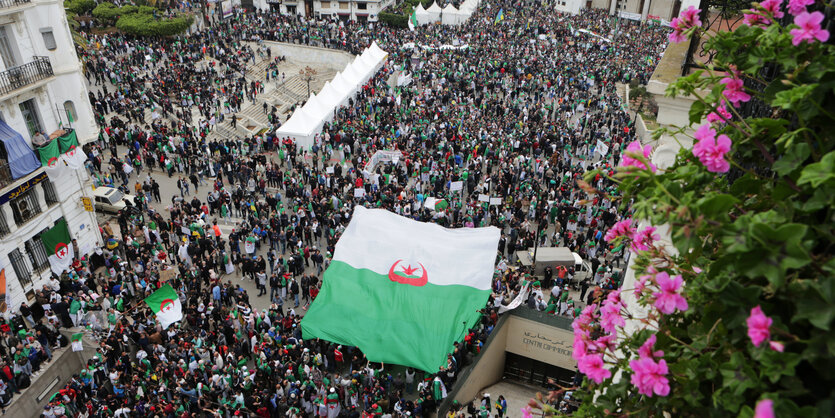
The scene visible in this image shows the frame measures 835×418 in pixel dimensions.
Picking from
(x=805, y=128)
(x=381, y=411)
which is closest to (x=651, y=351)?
(x=805, y=128)

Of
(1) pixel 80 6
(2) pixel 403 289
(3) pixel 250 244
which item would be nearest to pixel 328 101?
(3) pixel 250 244

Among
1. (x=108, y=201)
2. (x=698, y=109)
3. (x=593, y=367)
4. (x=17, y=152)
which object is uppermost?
(x=698, y=109)

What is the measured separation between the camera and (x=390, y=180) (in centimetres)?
2942

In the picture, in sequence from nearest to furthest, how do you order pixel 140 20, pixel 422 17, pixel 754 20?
pixel 754 20, pixel 140 20, pixel 422 17

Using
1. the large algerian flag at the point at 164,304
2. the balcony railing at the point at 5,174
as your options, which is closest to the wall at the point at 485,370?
the large algerian flag at the point at 164,304

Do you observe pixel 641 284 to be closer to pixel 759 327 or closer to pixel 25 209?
pixel 759 327

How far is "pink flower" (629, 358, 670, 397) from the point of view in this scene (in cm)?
427

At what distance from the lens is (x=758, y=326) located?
366 cm

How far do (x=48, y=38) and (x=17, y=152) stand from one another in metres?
4.54

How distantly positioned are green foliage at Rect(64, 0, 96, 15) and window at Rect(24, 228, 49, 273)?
3939 centimetres

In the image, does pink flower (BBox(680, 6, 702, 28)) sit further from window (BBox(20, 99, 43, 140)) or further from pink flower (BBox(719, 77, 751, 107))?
window (BBox(20, 99, 43, 140))

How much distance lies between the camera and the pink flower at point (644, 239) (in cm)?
520

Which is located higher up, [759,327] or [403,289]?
[759,327]

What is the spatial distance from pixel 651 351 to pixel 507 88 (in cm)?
4231
